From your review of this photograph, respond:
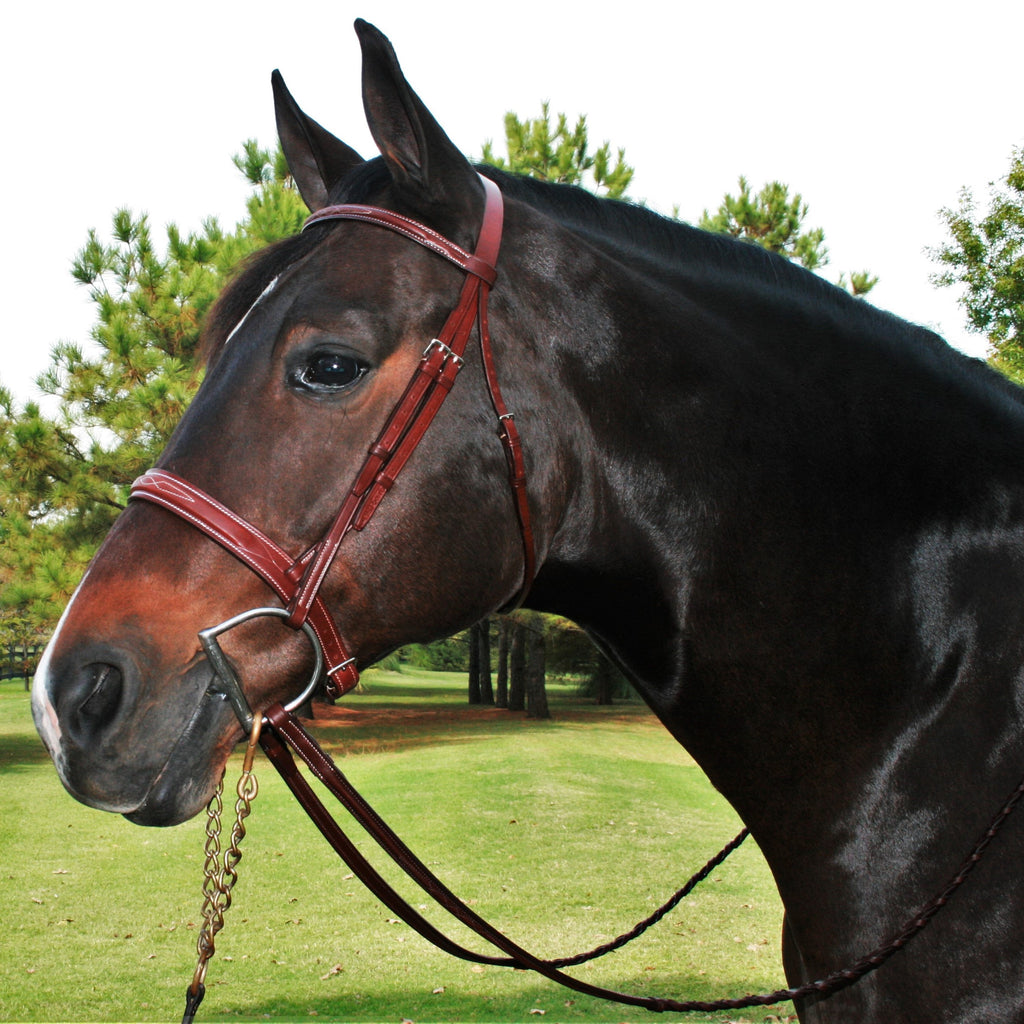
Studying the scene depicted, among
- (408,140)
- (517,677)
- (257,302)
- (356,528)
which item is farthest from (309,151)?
(517,677)

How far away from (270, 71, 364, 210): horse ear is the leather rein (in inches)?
16.7

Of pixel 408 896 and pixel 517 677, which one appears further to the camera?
pixel 517 677

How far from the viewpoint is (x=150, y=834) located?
11234 millimetres

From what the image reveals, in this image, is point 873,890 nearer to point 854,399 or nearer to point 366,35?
point 854,399

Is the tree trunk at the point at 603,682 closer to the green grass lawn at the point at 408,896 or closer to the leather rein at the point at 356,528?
the green grass lawn at the point at 408,896

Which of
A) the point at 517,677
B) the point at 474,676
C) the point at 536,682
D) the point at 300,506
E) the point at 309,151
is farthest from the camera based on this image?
the point at 474,676

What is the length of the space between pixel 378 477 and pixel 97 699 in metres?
0.65

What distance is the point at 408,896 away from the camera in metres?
8.02

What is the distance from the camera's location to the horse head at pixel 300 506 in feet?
5.02

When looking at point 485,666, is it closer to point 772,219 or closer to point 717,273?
point 772,219

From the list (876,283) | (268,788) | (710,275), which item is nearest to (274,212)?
(268,788)

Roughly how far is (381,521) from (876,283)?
20565 mm

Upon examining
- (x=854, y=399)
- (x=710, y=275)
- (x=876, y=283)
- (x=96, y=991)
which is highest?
(x=876, y=283)

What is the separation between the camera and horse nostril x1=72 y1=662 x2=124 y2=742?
4.96ft
